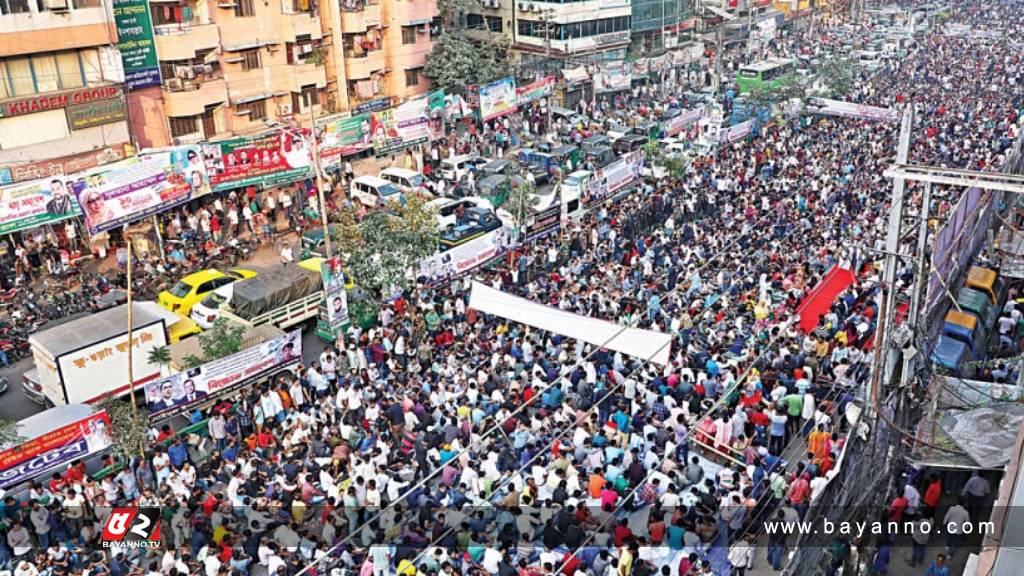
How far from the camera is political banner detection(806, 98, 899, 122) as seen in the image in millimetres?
34000

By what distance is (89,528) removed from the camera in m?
13.2

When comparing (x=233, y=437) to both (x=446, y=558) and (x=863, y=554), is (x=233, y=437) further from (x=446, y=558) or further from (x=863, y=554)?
(x=863, y=554)

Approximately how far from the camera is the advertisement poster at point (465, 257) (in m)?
21.2

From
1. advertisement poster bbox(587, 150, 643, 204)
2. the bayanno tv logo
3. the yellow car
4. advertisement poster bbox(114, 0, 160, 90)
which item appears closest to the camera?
the bayanno tv logo

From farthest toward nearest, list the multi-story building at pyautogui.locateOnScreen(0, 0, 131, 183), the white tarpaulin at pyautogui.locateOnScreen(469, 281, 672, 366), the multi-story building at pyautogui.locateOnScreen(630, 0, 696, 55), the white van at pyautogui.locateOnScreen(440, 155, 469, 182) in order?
the multi-story building at pyautogui.locateOnScreen(630, 0, 696, 55), the white van at pyautogui.locateOnScreen(440, 155, 469, 182), the multi-story building at pyautogui.locateOnScreen(0, 0, 131, 183), the white tarpaulin at pyautogui.locateOnScreen(469, 281, 672, 366)

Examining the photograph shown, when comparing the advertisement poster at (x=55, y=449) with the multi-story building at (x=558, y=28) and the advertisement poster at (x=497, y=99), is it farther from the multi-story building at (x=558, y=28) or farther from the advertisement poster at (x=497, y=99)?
the multi-story building at (x=558, y=28)

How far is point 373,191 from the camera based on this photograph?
94.4 feet

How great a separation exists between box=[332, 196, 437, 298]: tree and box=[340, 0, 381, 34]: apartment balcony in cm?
1467

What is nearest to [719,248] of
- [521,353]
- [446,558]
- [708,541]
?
[521,353]

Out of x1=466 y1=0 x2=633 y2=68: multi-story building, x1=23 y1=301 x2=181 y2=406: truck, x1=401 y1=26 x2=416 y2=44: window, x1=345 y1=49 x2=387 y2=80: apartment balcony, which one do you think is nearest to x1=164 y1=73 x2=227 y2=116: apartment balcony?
x1=345 y1=49 x2=387 y2=80: apartment balcony

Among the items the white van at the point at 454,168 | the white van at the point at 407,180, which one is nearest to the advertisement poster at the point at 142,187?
the white van at the point at 407,180

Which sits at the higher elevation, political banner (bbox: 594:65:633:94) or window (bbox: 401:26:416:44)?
window (bbox: 401:26:416:44)

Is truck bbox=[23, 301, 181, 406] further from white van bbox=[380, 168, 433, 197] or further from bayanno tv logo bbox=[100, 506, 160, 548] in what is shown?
white van bbox=[380, 168, 433, 197]

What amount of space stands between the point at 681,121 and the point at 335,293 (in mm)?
19482
